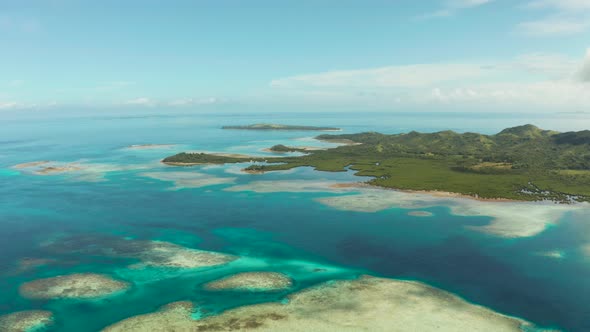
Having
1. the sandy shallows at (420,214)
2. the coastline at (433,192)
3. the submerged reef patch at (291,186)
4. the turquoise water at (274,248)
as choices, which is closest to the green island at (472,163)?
the coastline at (433,192)

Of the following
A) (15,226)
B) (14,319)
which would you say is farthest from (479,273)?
(15,226)

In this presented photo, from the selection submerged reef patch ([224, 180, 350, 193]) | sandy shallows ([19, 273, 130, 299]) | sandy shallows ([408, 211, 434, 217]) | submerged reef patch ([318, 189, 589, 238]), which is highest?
submerged reef patch ([224, 180, 350, 193])

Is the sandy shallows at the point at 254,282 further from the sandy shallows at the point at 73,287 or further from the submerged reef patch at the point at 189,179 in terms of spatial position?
the submerged reef patch at the point at 189,179

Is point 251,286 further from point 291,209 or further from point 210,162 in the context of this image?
point 210,162

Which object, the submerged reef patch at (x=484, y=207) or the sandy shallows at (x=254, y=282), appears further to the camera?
the submerged reef patch at (x=484, y=207)

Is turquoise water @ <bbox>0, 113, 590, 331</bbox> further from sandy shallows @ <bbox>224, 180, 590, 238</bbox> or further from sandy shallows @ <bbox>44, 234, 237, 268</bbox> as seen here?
sandy shallows @ <bbox>224, 180, 590, 238</bbox>

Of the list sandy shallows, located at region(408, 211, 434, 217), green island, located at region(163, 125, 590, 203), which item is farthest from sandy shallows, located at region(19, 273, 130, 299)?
green island, located at region(163, 125, 590, 203)
